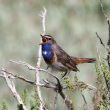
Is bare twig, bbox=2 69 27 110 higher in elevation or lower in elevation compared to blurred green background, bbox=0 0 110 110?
lower

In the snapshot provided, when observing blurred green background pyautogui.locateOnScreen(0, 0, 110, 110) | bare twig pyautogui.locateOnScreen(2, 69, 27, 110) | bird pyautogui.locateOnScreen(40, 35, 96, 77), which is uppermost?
blurred green background pyautogui.locateOnScreen(0, 0, 110, 110)

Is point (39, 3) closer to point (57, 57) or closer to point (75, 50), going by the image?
point (75, 50)

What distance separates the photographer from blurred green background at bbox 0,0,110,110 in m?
11.6

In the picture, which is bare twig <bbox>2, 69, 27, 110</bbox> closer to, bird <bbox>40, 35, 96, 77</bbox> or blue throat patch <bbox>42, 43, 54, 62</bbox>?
bird <bbox>40, 35, 96, 77</bbox>

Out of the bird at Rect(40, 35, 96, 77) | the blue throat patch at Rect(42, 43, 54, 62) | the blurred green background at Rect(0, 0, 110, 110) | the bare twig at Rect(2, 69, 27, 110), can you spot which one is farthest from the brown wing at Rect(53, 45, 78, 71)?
the blurred green background at Rect(0, 0, 110, 110)

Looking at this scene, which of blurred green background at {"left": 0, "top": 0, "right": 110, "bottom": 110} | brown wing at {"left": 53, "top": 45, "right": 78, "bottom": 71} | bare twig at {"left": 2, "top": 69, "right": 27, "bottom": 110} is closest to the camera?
bare twig at {"left": 2, "top": 69, "right": 27, "bottom": 110}

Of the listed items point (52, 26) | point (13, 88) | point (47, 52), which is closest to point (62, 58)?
point (47, 52)

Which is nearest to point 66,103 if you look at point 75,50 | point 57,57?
point 57,57

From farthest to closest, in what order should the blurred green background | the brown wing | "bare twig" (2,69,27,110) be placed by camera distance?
the blurred green background < the brown wing < "bare twig" (2,69,27,110)

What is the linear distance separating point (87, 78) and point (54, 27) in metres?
2.60

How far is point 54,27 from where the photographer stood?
12.4 metres

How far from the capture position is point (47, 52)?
621 cm

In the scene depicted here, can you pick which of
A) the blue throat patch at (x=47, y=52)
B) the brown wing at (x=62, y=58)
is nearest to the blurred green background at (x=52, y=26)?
the brown wing at (x=62, y=58)

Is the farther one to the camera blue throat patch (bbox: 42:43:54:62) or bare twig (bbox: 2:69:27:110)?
blue throat patch (bbox: 42:43:54:62)
